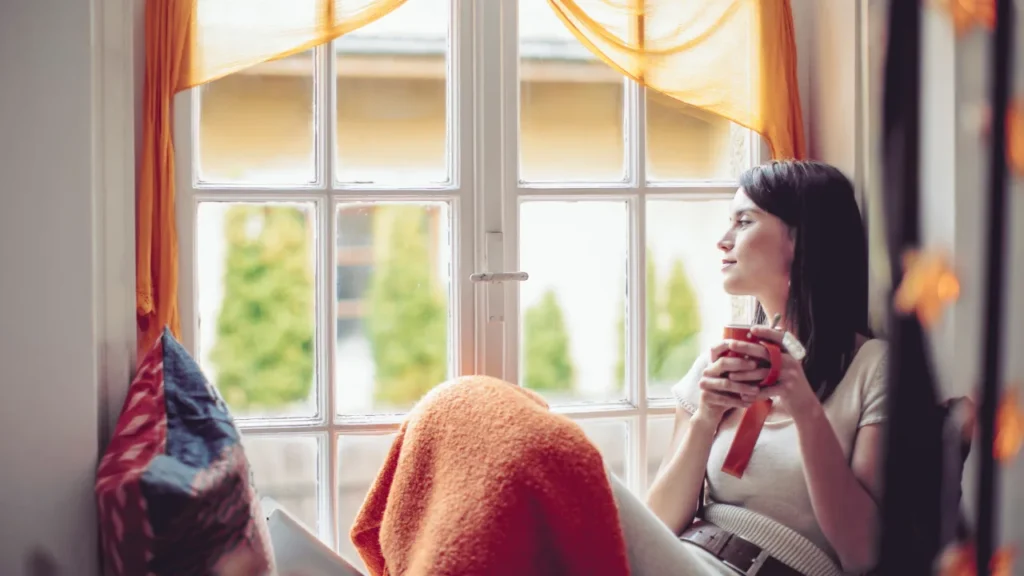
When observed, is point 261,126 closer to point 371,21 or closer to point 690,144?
point 371,21

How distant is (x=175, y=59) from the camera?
139cm

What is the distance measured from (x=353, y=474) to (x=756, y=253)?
3.14 ft

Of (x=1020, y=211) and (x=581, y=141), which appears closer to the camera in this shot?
(x=1020, y=211)

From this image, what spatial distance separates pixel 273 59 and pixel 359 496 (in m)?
0.92

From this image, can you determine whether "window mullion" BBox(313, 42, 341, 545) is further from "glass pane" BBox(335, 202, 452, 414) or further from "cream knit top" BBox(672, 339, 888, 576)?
"cream knit top" BBox(672, 339, 888, 576)

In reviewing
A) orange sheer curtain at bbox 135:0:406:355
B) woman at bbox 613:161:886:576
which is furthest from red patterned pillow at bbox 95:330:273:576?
woman at bbox 613:161:886:576

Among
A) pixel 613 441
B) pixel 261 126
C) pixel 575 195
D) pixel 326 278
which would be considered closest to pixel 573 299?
pixel 575 195

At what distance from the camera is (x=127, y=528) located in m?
0.95

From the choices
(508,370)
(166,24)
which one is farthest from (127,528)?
(166,24)

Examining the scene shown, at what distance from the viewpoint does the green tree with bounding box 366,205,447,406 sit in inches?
62.2

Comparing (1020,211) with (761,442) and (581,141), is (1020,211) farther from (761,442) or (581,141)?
(581,141)

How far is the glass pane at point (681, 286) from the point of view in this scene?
1.70m

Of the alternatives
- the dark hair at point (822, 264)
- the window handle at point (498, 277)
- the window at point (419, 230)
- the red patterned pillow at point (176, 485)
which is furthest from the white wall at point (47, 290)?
the dark hair at point (822, 264)

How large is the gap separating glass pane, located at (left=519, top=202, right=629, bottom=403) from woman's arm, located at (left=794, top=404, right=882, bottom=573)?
1.79 feet
